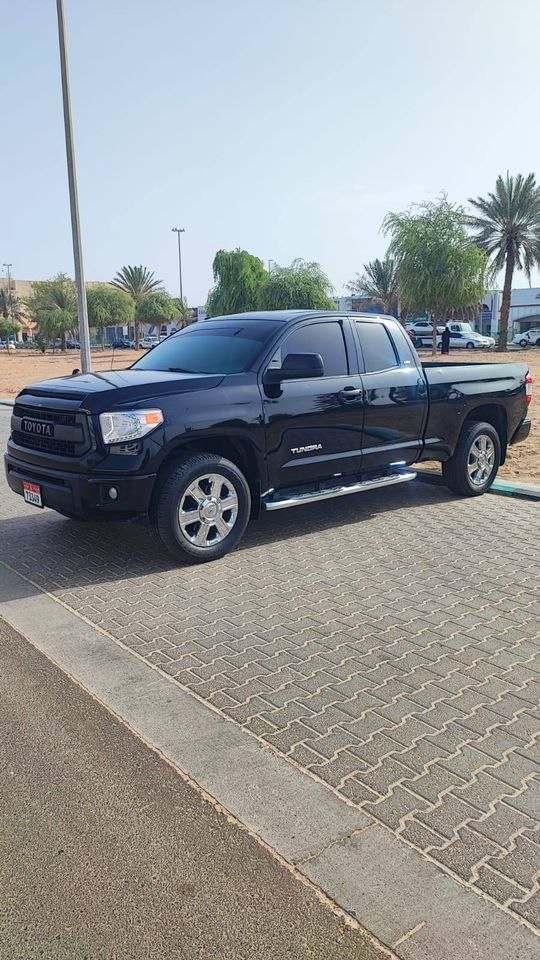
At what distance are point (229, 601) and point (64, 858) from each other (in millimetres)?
2668

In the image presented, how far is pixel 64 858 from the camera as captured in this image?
2777 mm

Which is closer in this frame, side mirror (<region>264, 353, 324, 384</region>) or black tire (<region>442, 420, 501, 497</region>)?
side mirror (<region>264, 353, 324, 384</region>)

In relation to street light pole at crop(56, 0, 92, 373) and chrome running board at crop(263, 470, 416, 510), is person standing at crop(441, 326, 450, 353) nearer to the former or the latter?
street light pole at crop(56, 0, 92, 373)

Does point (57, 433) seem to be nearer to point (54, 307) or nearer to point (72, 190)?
point (72, 190)

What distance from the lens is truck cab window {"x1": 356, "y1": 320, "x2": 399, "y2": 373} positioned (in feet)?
24.5

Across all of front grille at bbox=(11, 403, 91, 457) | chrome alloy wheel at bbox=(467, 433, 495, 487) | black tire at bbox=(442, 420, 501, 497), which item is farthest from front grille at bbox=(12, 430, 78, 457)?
chrome alloy wheel at bbox=(467, 433, 495, 487)

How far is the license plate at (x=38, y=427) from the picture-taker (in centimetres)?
614

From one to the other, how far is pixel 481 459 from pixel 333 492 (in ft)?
7.69

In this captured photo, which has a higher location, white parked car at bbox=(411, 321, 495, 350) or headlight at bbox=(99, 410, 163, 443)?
headlight at bbox=(99, 410, 163, 443)

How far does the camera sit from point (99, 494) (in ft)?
18.9

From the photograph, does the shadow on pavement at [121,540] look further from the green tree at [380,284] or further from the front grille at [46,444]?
the green tree at [380,284]

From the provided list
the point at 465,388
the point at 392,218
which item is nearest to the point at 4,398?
the point at 465,388

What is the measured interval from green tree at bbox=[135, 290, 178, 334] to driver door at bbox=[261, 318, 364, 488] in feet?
250

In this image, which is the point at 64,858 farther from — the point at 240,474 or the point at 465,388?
the point at 465,388
